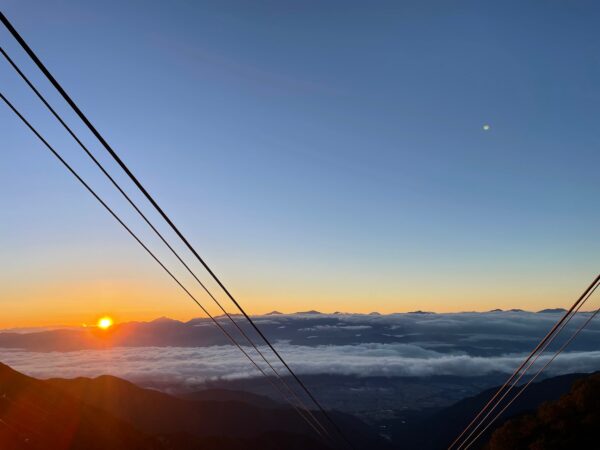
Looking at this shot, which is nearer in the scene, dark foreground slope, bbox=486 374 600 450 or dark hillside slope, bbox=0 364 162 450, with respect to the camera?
dark foreground slope, bbox=486 374 600 450

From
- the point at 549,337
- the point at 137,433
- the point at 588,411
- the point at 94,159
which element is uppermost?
the point at 94,159

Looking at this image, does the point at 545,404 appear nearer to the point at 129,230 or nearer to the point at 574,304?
the point at 574,304

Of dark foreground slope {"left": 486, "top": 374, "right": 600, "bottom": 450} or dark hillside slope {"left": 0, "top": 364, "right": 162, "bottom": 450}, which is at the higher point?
dark foreground slope {"left": 486, "top": 374, "right": 600, "bottom": 450}

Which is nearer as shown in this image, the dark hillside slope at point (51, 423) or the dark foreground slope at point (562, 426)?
the dark foreground slope at point (562, 426)

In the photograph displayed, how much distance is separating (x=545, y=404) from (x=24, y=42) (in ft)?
425

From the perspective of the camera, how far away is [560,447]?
3556 inches

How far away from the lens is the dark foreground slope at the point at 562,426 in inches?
3617

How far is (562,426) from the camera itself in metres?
95.9

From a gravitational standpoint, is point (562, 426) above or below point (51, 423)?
above

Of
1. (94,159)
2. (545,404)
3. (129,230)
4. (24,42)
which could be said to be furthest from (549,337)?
(545,404)

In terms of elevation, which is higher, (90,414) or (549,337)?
(549,337)

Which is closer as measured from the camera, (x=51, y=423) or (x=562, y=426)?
(x=562, y=426)

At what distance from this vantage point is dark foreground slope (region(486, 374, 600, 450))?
91.9m

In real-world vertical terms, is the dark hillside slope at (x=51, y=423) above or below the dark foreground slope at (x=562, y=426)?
below
